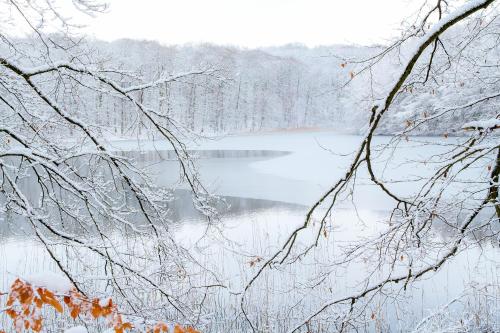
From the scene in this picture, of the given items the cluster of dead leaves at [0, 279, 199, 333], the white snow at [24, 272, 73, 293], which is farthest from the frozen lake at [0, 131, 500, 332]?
the white snow at [24, 272, 73, 293]

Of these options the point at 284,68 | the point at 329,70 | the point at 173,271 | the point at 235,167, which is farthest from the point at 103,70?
the point at 329,70

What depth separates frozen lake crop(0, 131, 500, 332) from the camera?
495 cm

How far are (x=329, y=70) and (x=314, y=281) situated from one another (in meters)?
66.8

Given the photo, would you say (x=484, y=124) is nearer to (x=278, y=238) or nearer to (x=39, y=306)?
(x=278, y=238)

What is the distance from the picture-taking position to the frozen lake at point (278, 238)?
16.2 ft

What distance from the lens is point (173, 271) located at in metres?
4.18

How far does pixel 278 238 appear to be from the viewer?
3.76 metres

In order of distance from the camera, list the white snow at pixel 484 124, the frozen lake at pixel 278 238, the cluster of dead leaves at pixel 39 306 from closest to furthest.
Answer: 1. the cluster of dead leaves at pixel 39 306
2. the white snow at pixel 484 124
3. the frozen lake at pixel 278 238

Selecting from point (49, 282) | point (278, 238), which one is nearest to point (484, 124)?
point (278, 238)

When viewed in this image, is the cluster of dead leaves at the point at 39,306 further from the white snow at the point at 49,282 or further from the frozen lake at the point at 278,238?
the frozen lake at the point at 278,238

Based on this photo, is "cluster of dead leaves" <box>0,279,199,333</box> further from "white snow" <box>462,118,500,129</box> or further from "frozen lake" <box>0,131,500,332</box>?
"white snow" <box>462,118,500,129</box>

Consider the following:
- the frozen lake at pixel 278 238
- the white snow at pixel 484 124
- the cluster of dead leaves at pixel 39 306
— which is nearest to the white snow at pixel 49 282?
the cluster of dead leaves at pixel 39 306

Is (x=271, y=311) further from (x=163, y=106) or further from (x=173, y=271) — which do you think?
(x=163, y=106)

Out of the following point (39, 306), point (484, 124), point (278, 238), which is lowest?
point (278, 238)
